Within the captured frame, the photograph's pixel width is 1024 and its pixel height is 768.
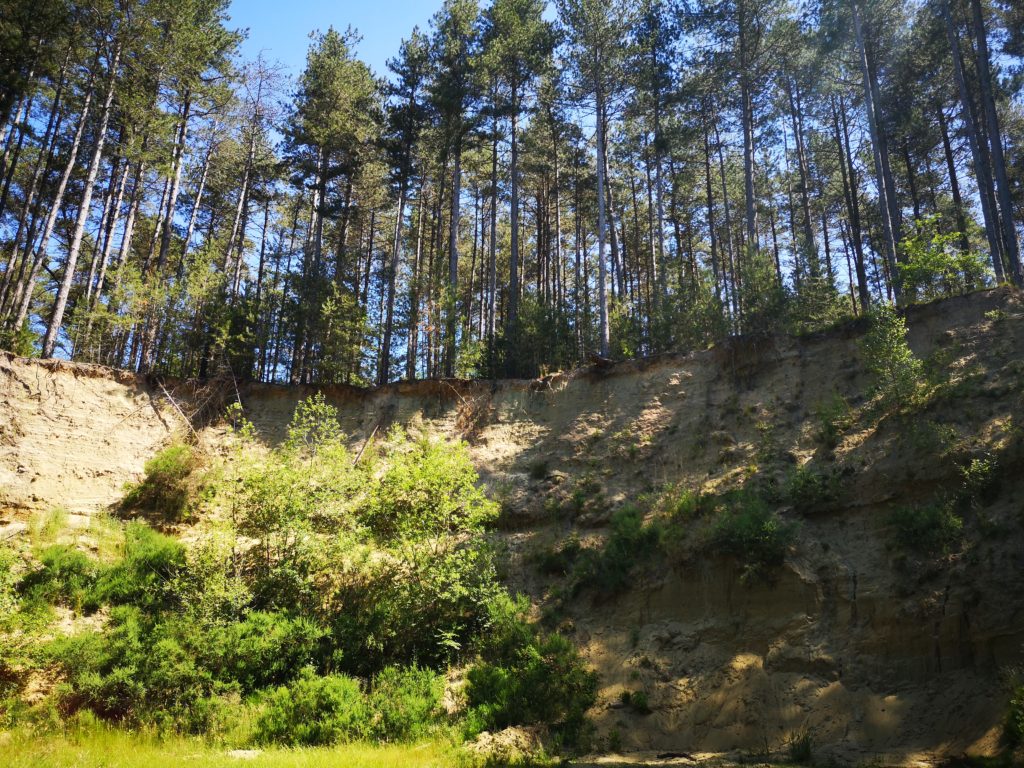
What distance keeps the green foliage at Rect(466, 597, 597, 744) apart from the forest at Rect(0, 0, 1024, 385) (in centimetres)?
946

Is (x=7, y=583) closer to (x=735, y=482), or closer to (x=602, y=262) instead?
(x=735, y=482)

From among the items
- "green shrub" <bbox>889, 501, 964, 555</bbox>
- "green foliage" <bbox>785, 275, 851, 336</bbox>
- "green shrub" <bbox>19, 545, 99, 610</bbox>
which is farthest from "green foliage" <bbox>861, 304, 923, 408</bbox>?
"green shrub" <bbox>19, 545, 99, 610</bbox>


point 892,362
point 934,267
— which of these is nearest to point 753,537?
point 892,362

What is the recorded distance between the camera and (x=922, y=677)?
986 centimetres

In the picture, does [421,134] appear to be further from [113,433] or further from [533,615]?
[533,615]

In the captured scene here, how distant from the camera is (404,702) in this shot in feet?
36.6

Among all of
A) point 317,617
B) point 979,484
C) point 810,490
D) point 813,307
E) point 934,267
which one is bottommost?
point 317,617

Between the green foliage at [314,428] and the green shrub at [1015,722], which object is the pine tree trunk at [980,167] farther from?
the green foliage at [314,428]

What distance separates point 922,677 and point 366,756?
894 cm

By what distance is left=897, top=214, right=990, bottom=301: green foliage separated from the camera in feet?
49.0

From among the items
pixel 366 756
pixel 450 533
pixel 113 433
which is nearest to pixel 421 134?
pixel 113 433

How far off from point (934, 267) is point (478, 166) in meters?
21.2

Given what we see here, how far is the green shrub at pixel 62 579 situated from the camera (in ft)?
42.3

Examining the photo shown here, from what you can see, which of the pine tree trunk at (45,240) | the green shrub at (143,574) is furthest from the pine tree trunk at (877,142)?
→ the pine tree trunk at (45,240)
